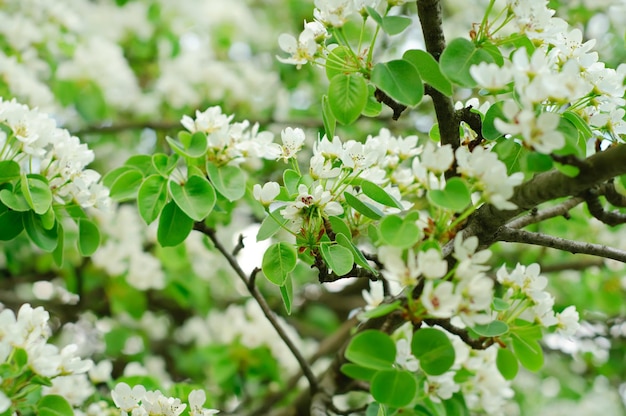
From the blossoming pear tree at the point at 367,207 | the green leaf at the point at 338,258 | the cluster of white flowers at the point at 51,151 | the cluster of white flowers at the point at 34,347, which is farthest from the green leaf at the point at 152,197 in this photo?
the green leaf at the point at 338,258

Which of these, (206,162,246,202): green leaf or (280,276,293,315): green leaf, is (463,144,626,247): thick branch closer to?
(280,276,293,315): green leaf

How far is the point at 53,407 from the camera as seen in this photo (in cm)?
98

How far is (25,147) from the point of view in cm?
104

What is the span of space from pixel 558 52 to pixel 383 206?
319 millimetres

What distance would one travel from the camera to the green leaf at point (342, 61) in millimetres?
870

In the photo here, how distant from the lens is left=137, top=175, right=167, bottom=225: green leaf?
3.39ft

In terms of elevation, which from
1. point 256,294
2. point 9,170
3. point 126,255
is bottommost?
point 126,255

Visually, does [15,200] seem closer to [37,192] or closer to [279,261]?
[37,192]

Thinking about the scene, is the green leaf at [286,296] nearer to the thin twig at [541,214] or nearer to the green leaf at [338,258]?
the green leaf at [338,258]

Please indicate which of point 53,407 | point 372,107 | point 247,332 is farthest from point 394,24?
point 247,332

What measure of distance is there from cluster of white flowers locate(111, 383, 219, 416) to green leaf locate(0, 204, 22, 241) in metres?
0.34

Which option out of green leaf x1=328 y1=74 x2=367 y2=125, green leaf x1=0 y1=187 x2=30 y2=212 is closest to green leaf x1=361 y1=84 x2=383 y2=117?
green leaf x1=328 y1=74 x2=367 y2=125

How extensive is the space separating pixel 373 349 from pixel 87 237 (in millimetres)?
672

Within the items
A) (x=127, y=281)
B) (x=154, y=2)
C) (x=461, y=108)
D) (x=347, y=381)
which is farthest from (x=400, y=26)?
(x=154, y=2)
